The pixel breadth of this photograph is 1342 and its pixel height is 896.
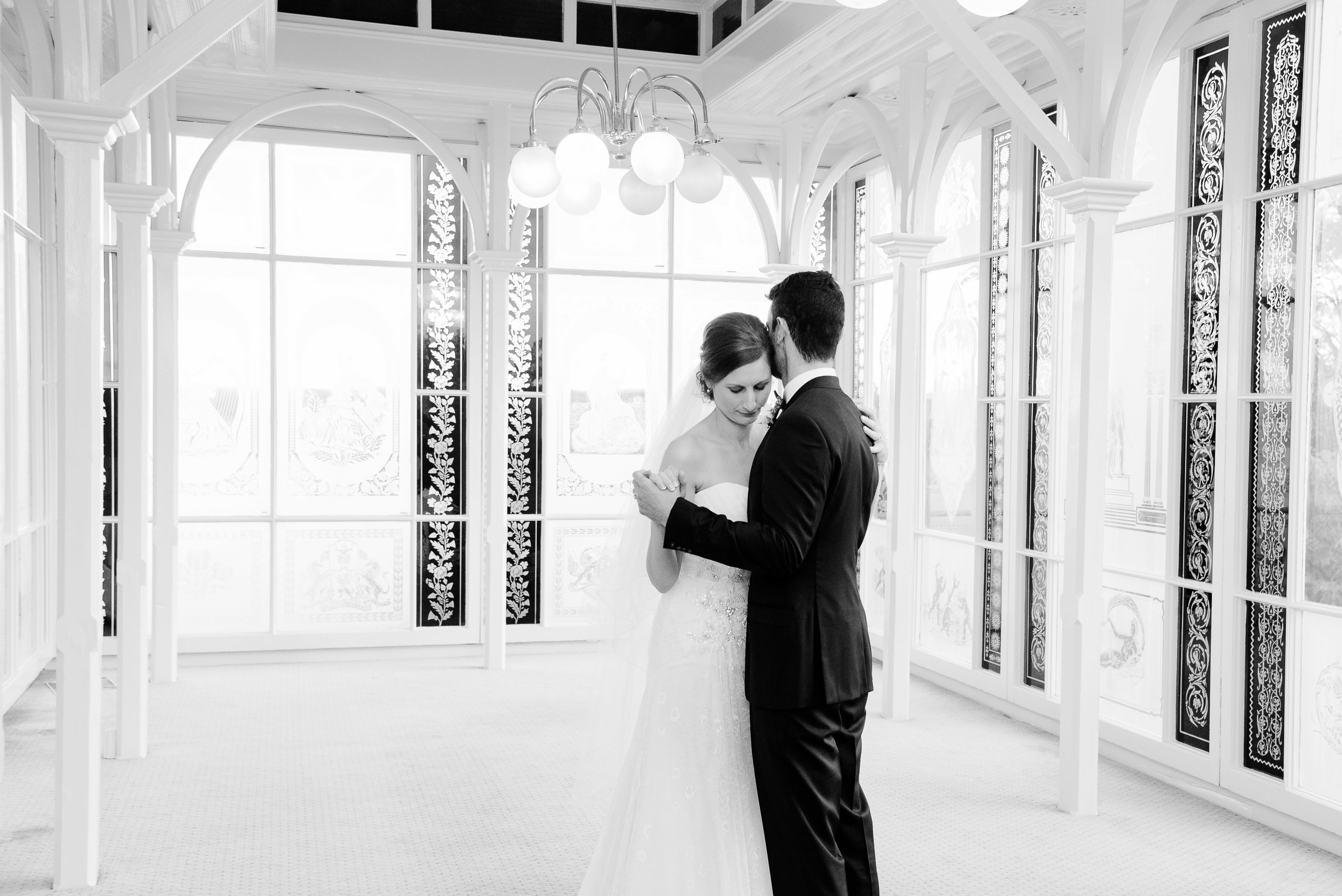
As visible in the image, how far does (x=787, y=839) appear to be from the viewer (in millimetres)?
3062

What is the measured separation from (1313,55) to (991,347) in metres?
2.45

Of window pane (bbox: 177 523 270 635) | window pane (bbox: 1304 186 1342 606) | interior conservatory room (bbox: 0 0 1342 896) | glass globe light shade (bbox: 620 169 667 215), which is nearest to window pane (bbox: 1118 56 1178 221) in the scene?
interior conservatory room (bbox: 0 0 1342 896)

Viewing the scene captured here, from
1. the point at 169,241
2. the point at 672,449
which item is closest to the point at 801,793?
the point at 672,449

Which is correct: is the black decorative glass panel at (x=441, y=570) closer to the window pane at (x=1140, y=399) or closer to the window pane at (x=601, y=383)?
the window pane at (x=601, y=383)

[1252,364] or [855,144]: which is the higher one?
[855,144]

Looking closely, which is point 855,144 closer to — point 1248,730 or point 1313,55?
point 1313,55

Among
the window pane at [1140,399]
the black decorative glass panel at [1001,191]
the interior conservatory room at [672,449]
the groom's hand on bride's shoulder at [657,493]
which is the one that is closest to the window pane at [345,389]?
the interior conservatory room at [672,449]

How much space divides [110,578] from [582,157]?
517 cm

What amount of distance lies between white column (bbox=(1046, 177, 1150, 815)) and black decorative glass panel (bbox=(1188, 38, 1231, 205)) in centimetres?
71

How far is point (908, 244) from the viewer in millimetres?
6312

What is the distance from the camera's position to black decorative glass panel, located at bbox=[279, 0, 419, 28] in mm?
7094

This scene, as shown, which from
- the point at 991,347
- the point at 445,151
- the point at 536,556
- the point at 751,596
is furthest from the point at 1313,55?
the point at 536,556

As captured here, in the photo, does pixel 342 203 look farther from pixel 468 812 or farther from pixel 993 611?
pixel 993 611

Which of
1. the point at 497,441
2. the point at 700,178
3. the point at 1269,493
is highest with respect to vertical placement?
the point at 700,178
